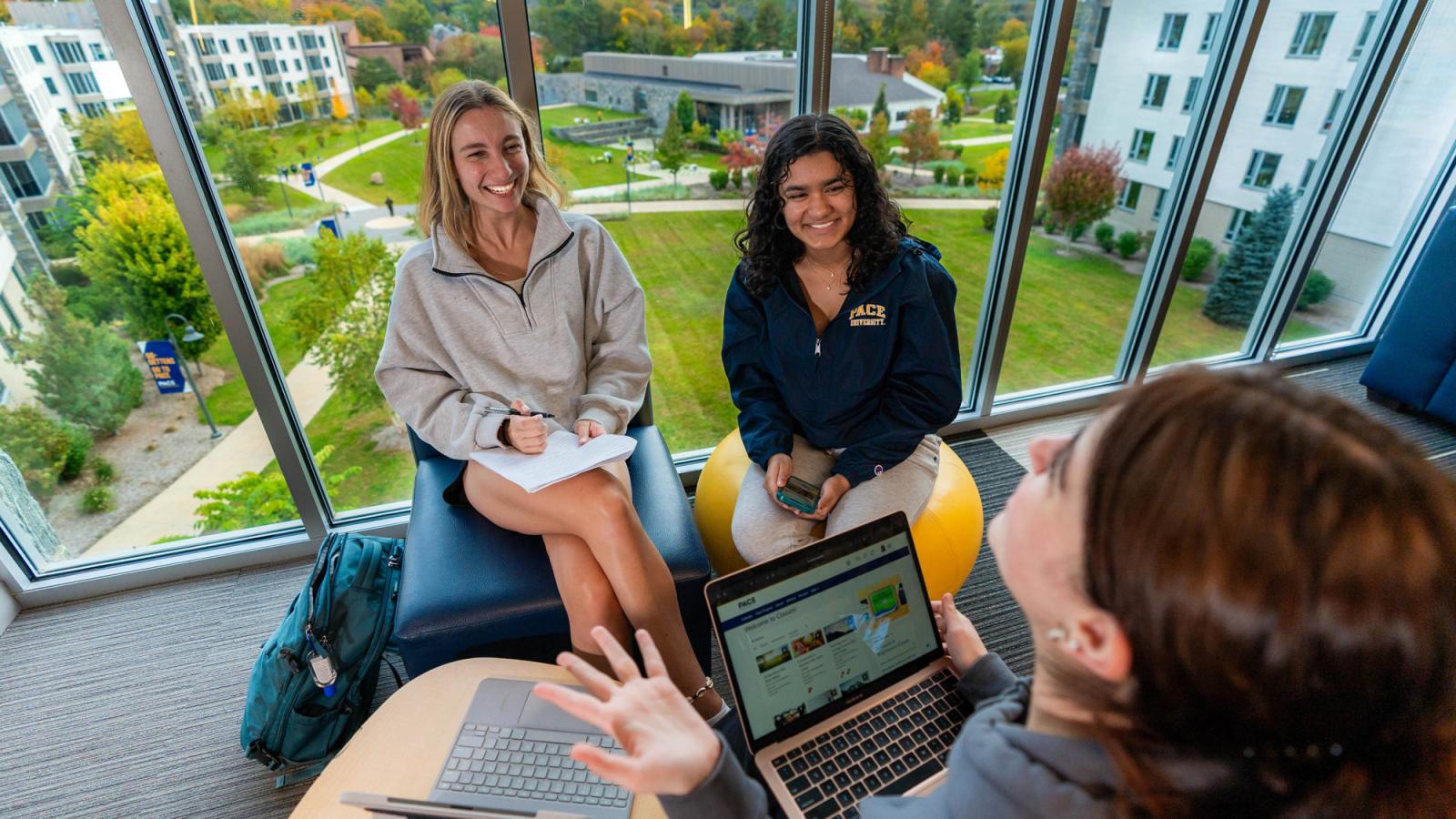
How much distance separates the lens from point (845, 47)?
2303 mm

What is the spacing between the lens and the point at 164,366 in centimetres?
220

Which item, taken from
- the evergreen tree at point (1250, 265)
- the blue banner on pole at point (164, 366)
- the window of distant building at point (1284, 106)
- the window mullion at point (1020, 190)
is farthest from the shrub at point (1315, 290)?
the blue banner on pole at point (164, 366)

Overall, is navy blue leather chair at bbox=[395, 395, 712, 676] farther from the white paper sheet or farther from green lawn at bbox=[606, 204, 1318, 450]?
green lawn at bbox=[606, 204, 1318, 450]

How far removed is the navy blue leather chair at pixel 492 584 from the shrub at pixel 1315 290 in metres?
3.45

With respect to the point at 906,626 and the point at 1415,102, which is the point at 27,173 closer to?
the point at 906,626

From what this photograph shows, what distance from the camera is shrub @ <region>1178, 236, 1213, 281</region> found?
309 centimetres

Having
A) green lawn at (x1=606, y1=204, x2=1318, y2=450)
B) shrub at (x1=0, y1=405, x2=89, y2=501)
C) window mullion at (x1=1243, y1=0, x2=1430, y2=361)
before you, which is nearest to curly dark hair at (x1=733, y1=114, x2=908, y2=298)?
green lawn at (x1=606, y1=204, x2=1318, y2=450)

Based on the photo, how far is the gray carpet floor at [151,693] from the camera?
1.74 meters

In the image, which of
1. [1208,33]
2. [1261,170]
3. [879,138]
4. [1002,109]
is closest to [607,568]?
[879,138]

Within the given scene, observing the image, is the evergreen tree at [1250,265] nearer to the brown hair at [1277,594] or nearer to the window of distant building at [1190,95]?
the window of distant building at [1190,95]

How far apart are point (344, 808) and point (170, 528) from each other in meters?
1.96

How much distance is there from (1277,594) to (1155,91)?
9.62 ft

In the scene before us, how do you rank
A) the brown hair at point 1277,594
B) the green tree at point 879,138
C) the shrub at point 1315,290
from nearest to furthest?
the brown hair at point 1277,594, the green tree at point 879,138, the shrub at point 1315,290

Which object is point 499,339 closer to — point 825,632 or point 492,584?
point 492,584
